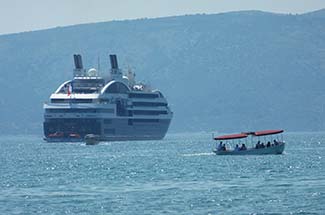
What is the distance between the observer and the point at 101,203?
87.9 m

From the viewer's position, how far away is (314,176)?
10738cm

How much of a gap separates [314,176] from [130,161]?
40354 mm

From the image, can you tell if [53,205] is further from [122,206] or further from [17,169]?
[17,169]

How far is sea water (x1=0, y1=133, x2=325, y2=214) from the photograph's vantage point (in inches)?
3334

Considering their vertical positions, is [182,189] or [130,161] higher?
[130,161]

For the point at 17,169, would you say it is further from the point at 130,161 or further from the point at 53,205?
the point at 53,205

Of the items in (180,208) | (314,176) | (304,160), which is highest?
(304,160)

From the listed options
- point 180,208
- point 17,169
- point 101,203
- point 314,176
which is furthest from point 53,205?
point 17,169

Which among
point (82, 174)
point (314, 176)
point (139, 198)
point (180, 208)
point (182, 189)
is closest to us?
point (180, 208)

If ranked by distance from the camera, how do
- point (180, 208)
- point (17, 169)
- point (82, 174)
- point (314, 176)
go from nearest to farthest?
point (180, 208)
point (314, 176)
point (82, 174)
point (17, 169)

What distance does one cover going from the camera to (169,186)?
100250 millimetres

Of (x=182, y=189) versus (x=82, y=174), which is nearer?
(x=182, y=189)

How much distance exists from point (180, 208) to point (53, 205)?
27.7 feet

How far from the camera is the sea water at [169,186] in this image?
3334 inches
